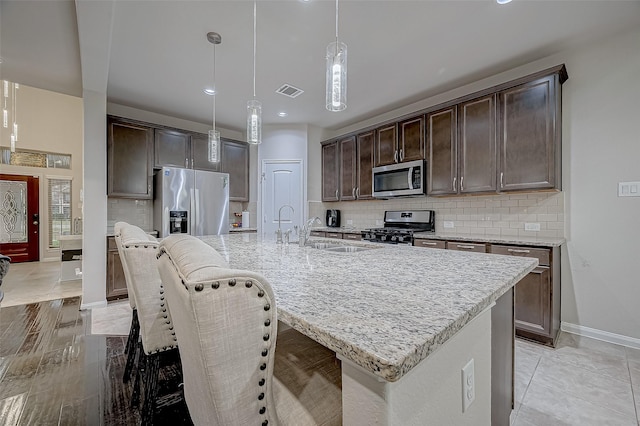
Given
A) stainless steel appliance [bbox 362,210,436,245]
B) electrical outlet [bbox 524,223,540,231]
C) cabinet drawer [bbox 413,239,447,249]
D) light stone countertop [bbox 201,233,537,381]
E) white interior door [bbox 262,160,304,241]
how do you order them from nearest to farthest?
light stone countertop [bbox 201,233,537,381] < electrical outlet [bbox 524,223,540,231] < cabinet drawer [bbox 413,239,447,249] < stainless steel appliance [bbox 362,210,436,245] < white interior door [bbox 262,160,304,241]

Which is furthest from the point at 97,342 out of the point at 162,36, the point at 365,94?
the point at 365,94

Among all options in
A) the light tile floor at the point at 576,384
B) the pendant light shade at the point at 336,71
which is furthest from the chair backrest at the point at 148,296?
the light tile floor at the point at 576,384

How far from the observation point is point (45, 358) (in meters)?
2.24

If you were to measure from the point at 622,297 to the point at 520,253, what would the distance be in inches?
36.6

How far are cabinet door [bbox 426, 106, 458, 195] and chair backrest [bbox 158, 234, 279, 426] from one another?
10.6ft

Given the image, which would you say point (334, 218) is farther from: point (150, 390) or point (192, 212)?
point (150, 390)

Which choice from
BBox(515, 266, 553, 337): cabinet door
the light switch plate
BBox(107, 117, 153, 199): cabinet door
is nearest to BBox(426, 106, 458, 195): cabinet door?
BBox(515, 266, 553, 337): cabinet door

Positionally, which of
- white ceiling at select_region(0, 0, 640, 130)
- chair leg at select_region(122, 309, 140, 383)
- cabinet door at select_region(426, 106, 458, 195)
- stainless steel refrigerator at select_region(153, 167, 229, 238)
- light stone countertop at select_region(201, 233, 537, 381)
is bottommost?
chair leg at select_region(122, 309, 140, 383)

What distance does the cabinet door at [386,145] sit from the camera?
3963 millimetres

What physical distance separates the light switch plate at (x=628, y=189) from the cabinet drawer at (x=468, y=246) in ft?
3.88

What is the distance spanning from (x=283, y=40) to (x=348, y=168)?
238 cm

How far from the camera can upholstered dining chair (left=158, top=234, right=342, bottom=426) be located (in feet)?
1.77

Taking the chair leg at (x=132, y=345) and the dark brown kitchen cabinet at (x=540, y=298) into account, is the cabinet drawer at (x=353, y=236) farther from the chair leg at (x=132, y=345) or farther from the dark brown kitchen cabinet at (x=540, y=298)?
the chair leg at (x=132, y=345)

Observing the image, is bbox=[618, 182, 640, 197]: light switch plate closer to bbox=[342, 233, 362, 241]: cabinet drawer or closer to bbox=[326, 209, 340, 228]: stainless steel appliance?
bbox=[342, 233, 362, 241]: cabinet drawer
